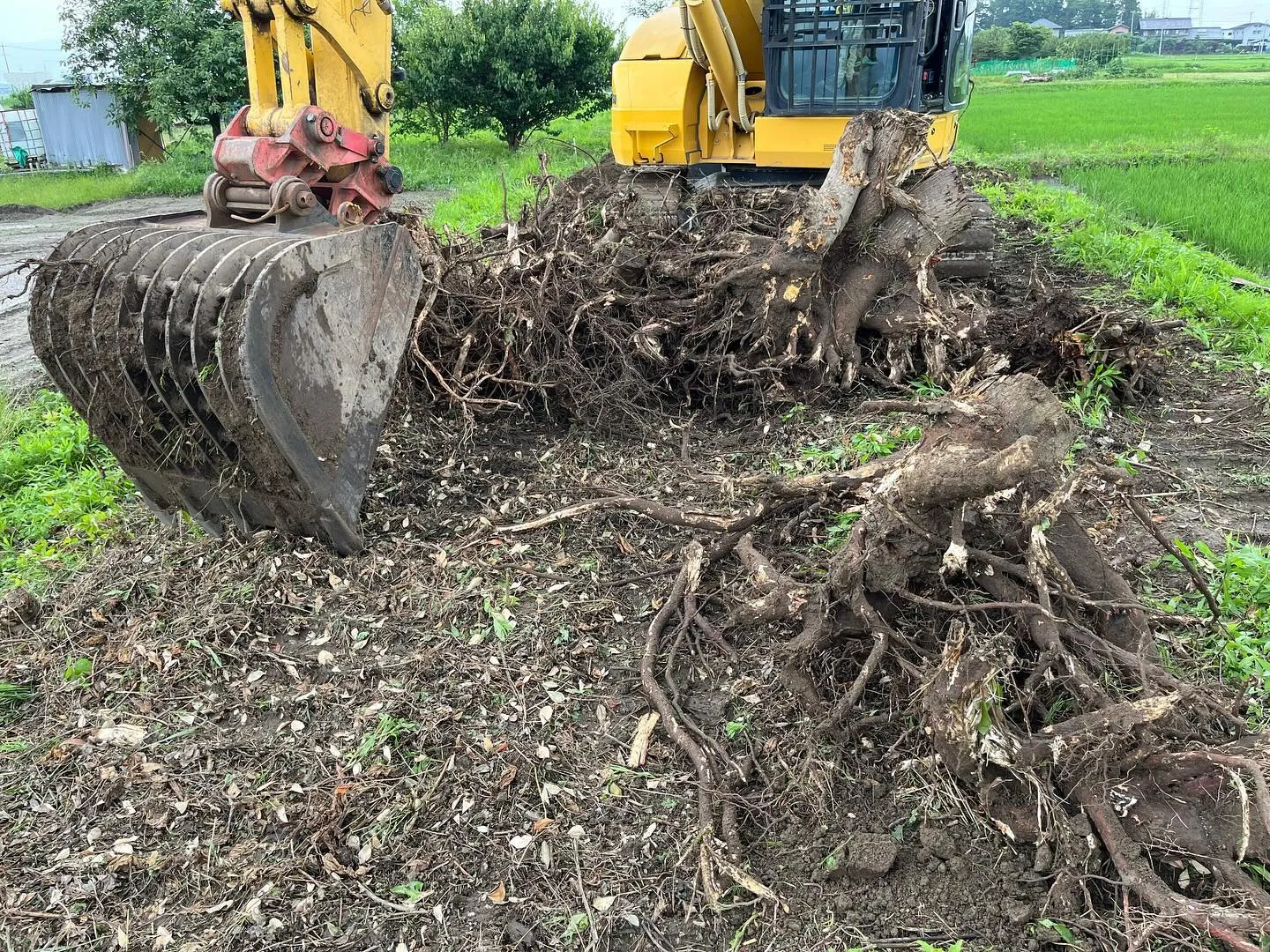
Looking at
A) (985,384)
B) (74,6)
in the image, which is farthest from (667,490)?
(74,6)

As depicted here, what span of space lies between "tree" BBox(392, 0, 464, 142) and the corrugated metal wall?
6.48m

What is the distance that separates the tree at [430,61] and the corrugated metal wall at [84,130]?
6482 mm

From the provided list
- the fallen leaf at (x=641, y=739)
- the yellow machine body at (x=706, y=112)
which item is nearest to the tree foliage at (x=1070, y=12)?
the yellow machine body at (x=706, y=112)

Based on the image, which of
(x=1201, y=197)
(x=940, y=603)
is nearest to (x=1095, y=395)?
(x=940, y=603)

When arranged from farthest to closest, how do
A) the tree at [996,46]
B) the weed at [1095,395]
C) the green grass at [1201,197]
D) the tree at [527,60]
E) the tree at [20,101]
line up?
the tree at [996,46]
the tree at [20,101]
the tree at [527,60]
the green grass at [1201,197]
the weed at [1095,395]

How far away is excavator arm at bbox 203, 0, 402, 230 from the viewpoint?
12.0 ft

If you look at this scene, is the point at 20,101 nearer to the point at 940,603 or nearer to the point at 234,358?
the point at 234,358

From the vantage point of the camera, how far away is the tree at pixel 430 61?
17644 millimetres

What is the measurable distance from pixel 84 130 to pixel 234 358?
22.2 m

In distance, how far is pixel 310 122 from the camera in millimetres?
3748

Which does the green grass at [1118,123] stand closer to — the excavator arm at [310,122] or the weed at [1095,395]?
the weed at [1095,395]

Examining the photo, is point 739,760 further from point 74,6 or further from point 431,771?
point 74,6

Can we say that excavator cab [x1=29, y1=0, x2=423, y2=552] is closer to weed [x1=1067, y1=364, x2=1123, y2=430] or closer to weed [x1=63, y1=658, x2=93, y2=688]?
weed [x1=63, y1=658, x2=93, y2=688]

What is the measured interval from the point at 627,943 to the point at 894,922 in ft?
2.21
